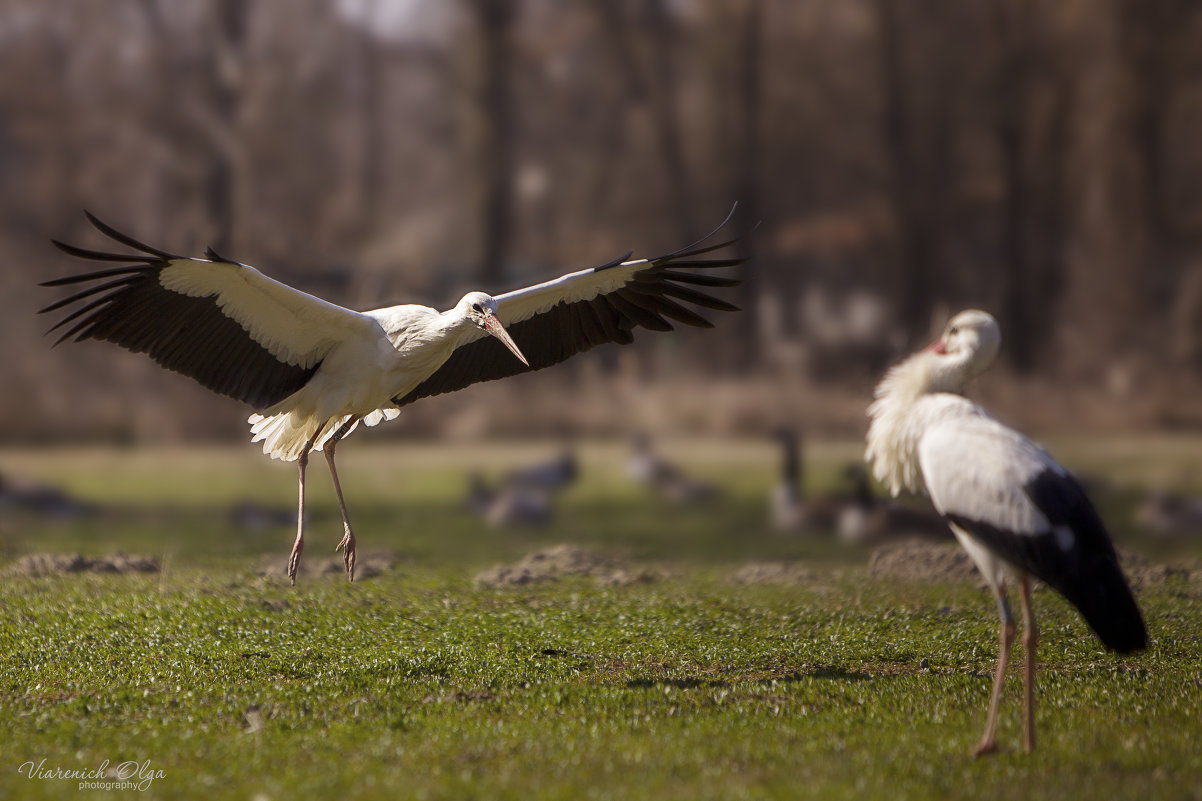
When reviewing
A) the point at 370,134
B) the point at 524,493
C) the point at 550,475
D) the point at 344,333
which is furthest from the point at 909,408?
the point at 370,134

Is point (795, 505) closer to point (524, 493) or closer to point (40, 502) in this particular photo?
point (524, 493)

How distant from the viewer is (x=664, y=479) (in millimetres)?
12758

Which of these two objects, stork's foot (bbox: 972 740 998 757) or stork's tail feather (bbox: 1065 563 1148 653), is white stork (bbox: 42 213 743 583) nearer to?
stork's tail feather (bbox: 1065 563 1148 653)

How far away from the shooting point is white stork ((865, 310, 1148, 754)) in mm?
4160

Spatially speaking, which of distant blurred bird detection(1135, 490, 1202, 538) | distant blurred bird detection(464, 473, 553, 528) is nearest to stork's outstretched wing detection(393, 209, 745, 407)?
distant blurred bird detection(464, 473, 553, 528)

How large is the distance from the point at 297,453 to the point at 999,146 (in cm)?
1419

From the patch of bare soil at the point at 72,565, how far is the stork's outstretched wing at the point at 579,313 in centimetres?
238

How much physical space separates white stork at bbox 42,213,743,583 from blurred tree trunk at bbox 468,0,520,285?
10.8 metres

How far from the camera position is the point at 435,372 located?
7.18m

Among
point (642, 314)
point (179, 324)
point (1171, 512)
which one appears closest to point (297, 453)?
point (179, 324)

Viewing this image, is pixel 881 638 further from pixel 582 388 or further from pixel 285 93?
pixel 285 93

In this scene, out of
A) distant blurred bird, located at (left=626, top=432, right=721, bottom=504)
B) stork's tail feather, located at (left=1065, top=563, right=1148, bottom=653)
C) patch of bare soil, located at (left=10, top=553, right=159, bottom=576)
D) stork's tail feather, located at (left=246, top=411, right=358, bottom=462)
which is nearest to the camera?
stork's tail feather, located at (left=1065, top=563, right=1148, bottom=653)

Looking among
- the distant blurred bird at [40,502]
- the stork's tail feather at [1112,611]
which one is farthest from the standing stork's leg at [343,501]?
the distant blurred bird at [40,502]

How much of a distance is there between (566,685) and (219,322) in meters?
2.71
